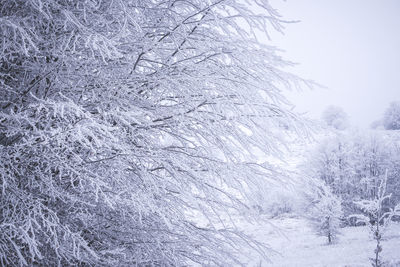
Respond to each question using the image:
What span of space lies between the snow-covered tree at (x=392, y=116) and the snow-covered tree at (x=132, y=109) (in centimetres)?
5460

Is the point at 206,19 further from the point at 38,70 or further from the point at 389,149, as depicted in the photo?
the point at 389,149

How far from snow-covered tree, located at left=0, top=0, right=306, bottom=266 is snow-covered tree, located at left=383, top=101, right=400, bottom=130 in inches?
2150

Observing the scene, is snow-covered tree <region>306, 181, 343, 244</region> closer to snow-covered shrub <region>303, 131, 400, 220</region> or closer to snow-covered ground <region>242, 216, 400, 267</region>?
snow-covered ground <region>242, 216, 400, 267</region>

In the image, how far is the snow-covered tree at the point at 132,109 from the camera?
2328 millimetres

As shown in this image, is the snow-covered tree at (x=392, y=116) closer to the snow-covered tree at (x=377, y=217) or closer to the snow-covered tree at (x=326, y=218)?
the snow-covered tree at (x=326, y=218)

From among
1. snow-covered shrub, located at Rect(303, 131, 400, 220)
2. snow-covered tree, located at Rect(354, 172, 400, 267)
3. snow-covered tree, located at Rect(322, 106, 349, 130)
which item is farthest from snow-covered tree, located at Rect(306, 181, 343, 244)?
snow-covered tree, located at Rect(322, 106, 349, 130)

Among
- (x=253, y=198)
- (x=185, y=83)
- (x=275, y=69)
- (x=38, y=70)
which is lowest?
(x=253, y=198)

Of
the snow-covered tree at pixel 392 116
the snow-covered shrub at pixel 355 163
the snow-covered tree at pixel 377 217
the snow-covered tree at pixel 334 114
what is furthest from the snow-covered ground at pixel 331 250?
the snow-covered tree at pixel 334 114

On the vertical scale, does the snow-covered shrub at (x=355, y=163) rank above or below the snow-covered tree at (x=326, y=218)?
above

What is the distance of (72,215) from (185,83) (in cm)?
172

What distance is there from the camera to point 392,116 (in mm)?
50312

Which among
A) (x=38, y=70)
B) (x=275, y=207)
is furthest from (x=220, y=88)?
(x=275, y=207)

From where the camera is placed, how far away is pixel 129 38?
279 cm

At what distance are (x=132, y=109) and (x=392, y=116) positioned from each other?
196ft
